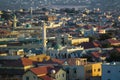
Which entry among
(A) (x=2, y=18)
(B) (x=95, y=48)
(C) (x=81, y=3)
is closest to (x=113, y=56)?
(B) (x=95, y=48)

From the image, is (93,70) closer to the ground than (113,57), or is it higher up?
higher up

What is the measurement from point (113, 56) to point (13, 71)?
15.5 feet

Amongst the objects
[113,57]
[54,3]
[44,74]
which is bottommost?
[54,3]

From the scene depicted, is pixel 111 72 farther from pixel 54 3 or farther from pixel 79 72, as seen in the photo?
pixel 54 3

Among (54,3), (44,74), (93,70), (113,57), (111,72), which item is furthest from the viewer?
(54,3)

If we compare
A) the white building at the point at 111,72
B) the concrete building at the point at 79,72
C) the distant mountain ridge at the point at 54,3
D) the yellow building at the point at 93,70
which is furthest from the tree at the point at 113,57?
the distant mountain ridge at the point at 54,3

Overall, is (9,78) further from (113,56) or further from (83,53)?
(83,53)

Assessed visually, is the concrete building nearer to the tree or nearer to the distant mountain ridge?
the tree

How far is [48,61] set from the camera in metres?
24.2

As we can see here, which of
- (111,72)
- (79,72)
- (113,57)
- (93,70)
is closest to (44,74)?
(79,72)

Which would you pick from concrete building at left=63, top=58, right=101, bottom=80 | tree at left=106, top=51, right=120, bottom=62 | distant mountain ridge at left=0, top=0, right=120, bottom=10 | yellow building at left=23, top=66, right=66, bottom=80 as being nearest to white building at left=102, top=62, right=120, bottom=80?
concrete building at left=63, top=58, right=101, bottom=80

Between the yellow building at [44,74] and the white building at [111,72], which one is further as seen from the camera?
the white building at [111,72]

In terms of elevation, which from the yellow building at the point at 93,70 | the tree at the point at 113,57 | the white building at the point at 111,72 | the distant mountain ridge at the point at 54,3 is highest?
the white building at the point at 111,72

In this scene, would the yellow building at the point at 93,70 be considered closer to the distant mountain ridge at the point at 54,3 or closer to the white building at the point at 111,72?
the white building at the point at 111,72
